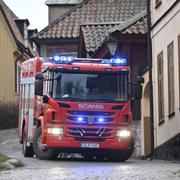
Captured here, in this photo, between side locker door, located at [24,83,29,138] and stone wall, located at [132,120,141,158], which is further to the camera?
stone wall, located at [132,120,141,158]

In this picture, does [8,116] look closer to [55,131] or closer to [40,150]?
[40,150]

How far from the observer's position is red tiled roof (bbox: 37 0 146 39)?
46.0 m

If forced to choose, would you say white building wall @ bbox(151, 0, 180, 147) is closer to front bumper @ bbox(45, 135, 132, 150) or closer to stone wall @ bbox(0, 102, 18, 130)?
front bumper @ bbox(45, 135, 132, 150)

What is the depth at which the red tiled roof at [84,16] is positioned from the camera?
46000 mm

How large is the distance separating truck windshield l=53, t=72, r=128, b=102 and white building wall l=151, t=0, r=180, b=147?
2.75 metres

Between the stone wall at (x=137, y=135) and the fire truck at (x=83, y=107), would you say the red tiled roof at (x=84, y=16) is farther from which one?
the fire truck at (x=83, y=107)

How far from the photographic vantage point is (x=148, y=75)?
2727 centimetres

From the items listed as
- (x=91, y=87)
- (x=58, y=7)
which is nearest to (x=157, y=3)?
(x=91, y=87)

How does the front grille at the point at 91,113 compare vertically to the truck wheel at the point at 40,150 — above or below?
above

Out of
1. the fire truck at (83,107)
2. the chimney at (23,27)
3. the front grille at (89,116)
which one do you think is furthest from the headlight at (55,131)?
the chimney at (23,27)

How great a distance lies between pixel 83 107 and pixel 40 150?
1999 millimetres

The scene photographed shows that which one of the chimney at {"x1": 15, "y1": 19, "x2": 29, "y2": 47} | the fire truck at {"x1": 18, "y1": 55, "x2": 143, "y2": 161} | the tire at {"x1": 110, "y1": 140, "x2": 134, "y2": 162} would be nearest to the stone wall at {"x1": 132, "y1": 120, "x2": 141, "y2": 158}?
the tire at {"x1": 110, "y1": 140, "x2": 134, "y2": 162}

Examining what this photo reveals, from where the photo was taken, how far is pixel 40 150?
2047 cm

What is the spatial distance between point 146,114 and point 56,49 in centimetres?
2164
